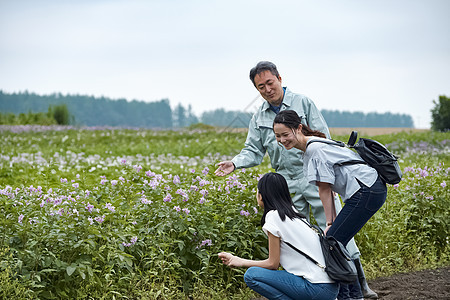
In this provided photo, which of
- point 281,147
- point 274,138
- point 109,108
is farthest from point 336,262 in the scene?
point 109,108

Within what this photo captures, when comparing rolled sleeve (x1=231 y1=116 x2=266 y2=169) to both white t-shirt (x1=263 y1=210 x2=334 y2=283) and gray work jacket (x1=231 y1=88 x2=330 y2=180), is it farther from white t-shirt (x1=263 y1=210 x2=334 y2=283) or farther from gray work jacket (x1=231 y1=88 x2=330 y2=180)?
white t-shirt (x1=263 y1=210 x2=334 y2=283)

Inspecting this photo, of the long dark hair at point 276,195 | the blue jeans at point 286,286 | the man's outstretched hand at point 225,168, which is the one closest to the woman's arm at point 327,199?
the long dark hair at point 276,195

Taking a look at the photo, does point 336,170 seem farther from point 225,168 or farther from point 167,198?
point 167,198

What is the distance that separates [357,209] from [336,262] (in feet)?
1.24

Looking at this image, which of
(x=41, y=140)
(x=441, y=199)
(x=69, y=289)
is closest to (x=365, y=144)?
(x=69, y=289)

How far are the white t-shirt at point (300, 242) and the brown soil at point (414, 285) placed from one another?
141 cm

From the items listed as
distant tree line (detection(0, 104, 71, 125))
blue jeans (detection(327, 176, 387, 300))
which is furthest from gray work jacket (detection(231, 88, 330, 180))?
distant tree line (detection(0, 104, 71, 125))

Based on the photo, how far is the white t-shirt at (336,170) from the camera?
323cm

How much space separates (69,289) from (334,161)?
6.64 feet

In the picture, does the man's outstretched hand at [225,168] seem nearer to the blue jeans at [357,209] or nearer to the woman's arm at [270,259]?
the woman's arm at [270,259]

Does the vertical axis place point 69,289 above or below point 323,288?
below

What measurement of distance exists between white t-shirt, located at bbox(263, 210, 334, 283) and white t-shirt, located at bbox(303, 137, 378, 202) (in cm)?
34

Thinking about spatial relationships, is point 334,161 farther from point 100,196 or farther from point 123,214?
point 100,196

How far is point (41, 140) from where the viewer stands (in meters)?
16.8
